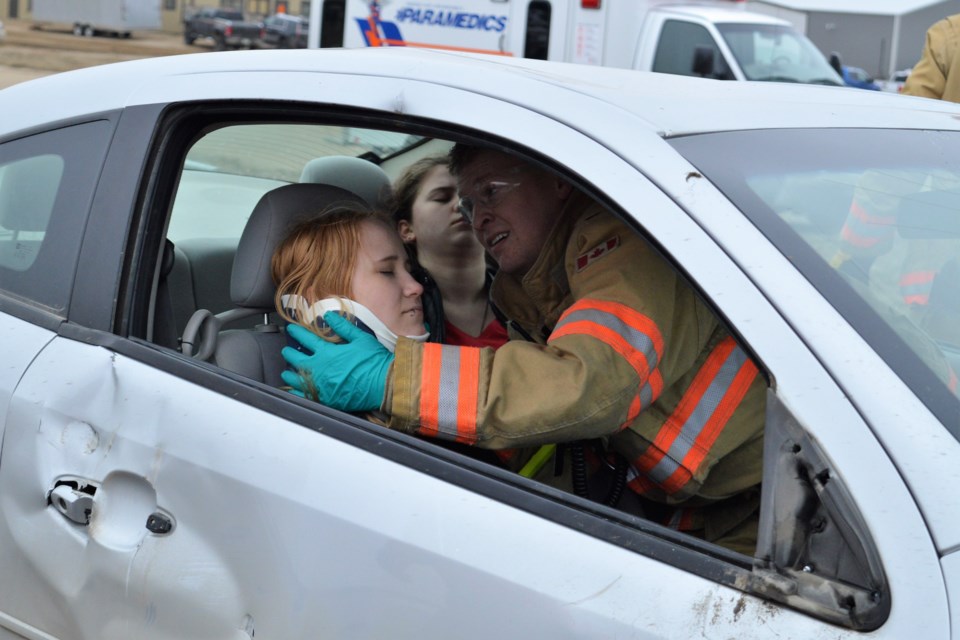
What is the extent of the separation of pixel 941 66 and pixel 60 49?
2564 cm

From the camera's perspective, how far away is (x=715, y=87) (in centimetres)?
193

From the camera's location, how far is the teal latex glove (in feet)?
5.70

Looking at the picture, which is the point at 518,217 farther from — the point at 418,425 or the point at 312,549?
the point at 312,549

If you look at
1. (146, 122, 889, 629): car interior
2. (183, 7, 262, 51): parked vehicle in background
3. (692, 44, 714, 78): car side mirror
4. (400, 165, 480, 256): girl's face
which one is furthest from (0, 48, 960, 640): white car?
(183, 7, 262, 51): parked vehicle in background

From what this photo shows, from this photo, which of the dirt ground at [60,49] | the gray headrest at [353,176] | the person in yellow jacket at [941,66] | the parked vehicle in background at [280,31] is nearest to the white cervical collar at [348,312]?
the gray headrest at [353,176]

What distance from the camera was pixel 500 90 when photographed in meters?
1.62

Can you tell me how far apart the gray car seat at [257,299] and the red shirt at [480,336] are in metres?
0.38

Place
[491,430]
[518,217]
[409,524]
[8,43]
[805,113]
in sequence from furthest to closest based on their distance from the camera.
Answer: [8,43] < [518,217] < [805,113] < [491,430] < [409,524]

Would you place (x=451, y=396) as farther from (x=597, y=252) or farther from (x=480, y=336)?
(x=480, y=336)

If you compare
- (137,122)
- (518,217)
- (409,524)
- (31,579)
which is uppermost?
(137,122)

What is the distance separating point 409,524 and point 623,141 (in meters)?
0.58

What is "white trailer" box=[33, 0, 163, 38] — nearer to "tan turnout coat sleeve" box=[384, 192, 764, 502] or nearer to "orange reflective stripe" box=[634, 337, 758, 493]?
"tan turnout coat sleeve" box=[384, 192, 764, 502]

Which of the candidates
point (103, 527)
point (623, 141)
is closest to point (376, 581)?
point (103, 527)

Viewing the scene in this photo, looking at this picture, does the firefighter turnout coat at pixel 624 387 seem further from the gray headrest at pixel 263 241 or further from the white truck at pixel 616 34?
the white truck at pixel 616 34
